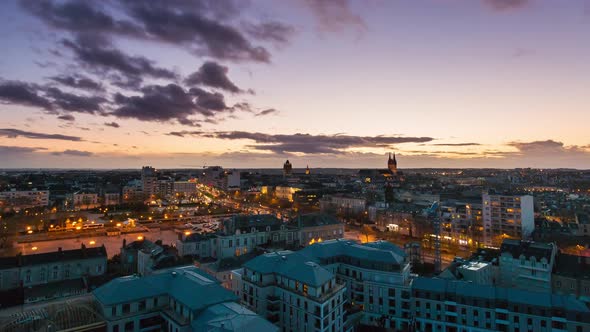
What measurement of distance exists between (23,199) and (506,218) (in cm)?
13960

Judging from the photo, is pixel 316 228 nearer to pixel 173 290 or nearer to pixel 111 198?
pixel 173 290

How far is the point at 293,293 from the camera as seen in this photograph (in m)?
28.5

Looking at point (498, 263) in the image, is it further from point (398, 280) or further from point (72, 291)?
point (72, 291)

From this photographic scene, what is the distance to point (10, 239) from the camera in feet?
220

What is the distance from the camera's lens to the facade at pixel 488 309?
27.6m

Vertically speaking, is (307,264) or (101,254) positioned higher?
(307,264)

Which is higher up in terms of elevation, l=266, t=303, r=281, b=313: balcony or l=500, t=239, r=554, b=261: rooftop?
l=500, t=239, r=554, b=261: rooftop

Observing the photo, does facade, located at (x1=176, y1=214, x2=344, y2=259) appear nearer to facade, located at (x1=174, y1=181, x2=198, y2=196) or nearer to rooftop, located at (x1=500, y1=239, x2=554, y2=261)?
rooftop, located at (x1=500, y1=239, x2=554, y2=261)

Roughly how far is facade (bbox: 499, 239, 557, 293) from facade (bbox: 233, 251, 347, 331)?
905 inches

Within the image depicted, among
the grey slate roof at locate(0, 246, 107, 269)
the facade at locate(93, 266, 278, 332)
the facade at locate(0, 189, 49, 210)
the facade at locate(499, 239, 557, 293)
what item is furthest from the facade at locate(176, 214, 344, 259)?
the facade at locate(0, 189, 49, 210)

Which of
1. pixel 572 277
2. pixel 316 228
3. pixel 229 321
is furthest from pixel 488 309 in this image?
pixel 316 228

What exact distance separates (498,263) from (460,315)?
49.4 ft

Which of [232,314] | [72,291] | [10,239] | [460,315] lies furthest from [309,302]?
[10,239]

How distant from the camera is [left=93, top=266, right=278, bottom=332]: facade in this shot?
72.9ft
